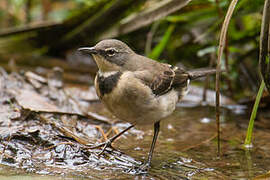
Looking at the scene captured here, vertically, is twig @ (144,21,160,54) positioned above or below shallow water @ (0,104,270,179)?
above

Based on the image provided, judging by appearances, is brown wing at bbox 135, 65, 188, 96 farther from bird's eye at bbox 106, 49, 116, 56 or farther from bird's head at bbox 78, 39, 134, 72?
bird's eye at bbox 106, 49, 116, 56

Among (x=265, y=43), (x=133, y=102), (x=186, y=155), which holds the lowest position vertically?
(x=186, y=155)

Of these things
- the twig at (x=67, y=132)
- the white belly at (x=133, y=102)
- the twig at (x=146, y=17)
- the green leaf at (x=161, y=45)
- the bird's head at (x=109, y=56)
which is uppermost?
the twig at (x=146, y=17)

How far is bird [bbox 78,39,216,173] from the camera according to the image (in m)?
4.32

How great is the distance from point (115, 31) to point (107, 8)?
45cm

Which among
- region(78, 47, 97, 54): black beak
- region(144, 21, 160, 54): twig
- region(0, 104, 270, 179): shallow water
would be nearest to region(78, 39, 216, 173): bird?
region(78, 47, 97, 54): black beak

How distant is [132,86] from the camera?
435cm

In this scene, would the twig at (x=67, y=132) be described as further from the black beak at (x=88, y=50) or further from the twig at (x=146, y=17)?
the twig at (x=146, y=17)

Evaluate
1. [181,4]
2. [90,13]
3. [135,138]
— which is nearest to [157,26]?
[90,13]

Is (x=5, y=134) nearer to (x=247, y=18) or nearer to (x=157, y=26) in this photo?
(x=157, y=26)

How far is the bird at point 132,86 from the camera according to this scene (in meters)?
4.32

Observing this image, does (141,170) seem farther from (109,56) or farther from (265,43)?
(265,43)

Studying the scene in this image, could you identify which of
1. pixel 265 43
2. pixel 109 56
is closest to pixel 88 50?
pixel 109 56

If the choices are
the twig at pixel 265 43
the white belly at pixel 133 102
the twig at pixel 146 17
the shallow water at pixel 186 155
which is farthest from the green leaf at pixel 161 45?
the twig at pixel 265 43
